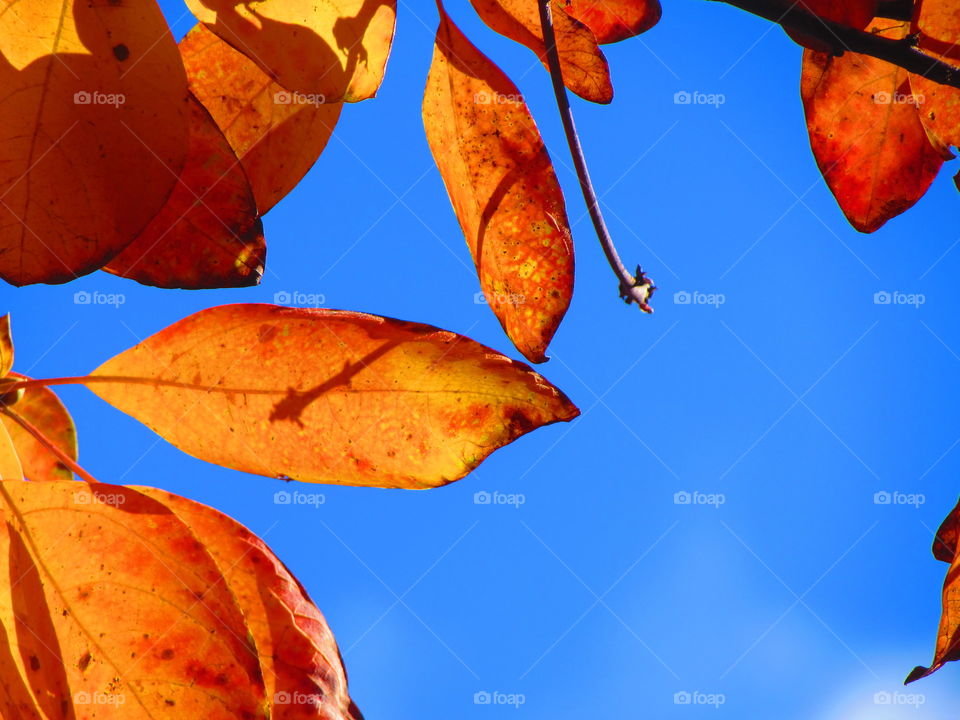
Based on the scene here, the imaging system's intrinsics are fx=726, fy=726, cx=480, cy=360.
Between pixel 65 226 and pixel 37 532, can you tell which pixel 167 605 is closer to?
pixel 37 532

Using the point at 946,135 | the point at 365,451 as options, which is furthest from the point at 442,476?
the point at 946,135

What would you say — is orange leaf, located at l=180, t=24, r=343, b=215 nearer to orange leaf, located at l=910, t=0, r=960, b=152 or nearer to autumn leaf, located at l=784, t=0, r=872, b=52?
autumn leaf, located at l=784, t=0, r=872, b=52

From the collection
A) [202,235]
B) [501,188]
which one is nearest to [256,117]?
[202,235]

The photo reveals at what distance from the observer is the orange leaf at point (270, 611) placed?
0.62 metres

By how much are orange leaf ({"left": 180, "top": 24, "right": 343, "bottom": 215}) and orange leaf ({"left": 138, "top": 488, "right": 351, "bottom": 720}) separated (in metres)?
0.28

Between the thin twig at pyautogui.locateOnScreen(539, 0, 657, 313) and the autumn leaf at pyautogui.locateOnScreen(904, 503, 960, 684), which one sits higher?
the thin twig at pyautogui.locateOnScreen(539, 0, 657, 313)

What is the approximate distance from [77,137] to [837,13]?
612mm

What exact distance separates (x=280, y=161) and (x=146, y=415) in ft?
0.87

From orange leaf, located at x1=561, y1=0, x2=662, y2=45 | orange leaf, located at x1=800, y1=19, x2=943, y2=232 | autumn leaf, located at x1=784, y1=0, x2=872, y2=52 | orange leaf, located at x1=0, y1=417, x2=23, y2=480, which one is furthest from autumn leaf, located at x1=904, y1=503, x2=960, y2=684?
orange leaf, located at x1=0, y1=417, x2=23, y2=480

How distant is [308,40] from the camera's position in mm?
530

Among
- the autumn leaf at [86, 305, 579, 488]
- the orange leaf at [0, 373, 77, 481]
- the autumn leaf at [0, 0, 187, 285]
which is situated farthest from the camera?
the orange leaf at [0, 373, 77, 481]

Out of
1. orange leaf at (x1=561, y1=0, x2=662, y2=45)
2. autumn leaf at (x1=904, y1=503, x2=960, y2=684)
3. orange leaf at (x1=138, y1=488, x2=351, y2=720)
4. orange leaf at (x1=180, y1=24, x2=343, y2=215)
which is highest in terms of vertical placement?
orange leaf at (x1=561, y1=0, x2=662, y2=45)

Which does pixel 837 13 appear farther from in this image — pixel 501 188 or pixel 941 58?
pixel 501 188

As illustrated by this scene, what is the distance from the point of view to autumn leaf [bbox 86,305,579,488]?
1.96 ft
